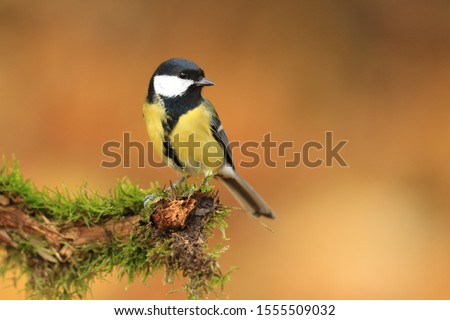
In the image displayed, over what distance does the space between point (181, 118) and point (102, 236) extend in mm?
667

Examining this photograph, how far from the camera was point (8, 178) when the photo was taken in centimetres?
126

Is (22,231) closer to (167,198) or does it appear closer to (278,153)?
(167,198)

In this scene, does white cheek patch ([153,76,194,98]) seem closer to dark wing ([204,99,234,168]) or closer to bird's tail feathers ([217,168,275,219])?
dark wing ([204,99,234,168])

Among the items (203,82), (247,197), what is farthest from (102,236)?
(247,197)

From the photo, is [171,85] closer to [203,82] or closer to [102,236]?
[203,82]

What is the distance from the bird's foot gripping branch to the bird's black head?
1.93ft

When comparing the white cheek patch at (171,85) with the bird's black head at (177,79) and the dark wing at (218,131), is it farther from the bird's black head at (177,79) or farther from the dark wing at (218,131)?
the dark wing at (218,131)

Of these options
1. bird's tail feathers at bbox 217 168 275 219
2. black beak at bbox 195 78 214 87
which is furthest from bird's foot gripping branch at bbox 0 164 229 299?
bird's tail feathers at bbox 217 168 275 219

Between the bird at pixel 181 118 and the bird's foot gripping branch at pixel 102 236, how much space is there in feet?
1.68

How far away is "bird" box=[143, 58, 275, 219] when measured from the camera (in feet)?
6.29

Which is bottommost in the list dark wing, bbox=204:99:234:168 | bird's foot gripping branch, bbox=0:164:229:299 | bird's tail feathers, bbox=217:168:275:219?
bird's foot gripping branch, bbox=0:164:229:299

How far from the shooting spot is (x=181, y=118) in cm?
193
